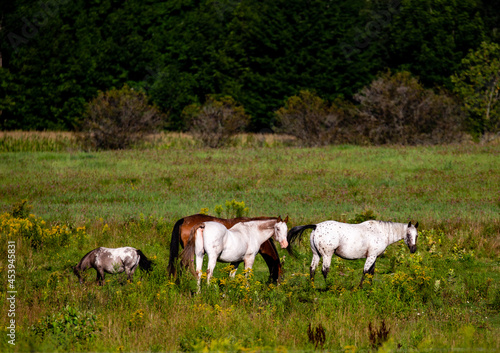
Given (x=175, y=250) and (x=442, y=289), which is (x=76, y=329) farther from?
(x=442, y=289)

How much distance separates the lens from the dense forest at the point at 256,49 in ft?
188

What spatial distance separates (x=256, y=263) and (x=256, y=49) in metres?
52.8

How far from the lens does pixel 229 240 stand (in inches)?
384

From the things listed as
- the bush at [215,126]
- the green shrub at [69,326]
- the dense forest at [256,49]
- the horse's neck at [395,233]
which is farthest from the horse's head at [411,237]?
the dense forest at [256,49]

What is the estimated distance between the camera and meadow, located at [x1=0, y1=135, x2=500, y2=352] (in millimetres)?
7953

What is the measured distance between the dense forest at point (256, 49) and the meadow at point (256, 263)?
94.9 feet

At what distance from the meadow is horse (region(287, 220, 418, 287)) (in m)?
0.52

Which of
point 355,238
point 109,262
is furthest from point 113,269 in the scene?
point 355,238

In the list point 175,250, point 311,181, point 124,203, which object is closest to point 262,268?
point 175,250

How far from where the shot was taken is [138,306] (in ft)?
29.6

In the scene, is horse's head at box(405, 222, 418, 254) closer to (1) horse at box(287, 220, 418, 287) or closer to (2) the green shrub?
(1) horse at box(287, 220, 418, 287)

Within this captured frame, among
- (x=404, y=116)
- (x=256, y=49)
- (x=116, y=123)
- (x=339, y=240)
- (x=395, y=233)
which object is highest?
(x=256, y=49)

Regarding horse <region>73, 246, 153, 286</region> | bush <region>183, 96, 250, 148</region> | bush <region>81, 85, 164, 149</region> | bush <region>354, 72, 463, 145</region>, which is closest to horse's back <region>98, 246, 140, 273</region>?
horse <region>73, 246, 153, 286</region>

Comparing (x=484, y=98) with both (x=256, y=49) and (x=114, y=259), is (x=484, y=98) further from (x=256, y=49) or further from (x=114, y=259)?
(x=114, y=259)
